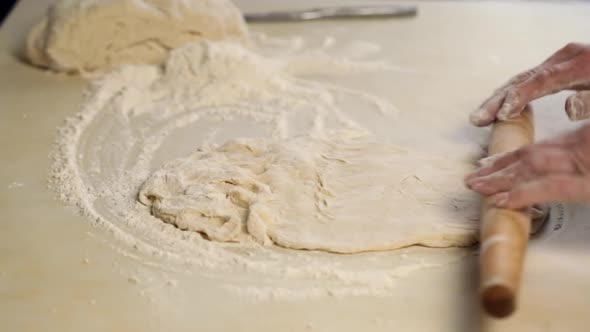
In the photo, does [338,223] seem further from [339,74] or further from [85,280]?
[339,74]

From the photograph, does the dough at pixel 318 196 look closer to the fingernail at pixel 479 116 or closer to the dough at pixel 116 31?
the fingernail at pixel 479 116

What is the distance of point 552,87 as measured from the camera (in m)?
1.64

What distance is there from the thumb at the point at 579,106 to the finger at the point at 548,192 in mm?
533

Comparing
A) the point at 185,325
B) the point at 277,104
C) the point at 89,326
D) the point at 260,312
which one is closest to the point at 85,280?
the point at 89,326

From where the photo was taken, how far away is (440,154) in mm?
1701

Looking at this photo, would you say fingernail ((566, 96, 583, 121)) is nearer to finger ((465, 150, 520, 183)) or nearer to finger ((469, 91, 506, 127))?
finger ((469, 91, 506, 127))

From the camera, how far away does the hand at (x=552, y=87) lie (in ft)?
5.35

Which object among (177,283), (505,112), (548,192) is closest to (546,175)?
(548,192)

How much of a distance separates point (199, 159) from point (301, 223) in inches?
14.5

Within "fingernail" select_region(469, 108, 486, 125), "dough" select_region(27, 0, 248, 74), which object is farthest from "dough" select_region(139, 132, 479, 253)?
"dough" select_region(27, 0, 248, 74)

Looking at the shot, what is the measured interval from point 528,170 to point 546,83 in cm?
47

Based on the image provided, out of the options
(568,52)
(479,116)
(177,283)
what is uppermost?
(568,52)

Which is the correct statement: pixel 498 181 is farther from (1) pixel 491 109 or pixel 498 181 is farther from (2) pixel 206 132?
(2) pixel 206 132

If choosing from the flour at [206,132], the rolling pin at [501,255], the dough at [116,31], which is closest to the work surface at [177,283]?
the flour at [206,132]
